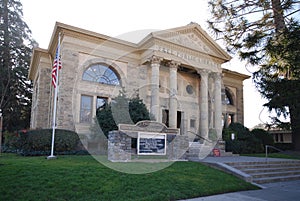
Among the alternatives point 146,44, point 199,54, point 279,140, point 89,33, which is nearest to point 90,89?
point 89,33

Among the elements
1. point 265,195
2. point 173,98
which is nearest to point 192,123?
point 173,98

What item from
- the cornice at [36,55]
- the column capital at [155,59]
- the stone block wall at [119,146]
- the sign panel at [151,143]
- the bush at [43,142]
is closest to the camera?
the stone block wall at [119,146]

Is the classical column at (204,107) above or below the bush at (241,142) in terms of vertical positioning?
above

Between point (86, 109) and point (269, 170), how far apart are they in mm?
12999

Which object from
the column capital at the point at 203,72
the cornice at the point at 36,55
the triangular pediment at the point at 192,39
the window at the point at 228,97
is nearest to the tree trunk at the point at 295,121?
the column capital at the point at 203,72

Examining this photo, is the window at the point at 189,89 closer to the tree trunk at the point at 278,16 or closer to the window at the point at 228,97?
the window at the point at 228,97

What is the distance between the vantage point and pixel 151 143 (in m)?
11.2

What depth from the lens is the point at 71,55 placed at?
18406 millimetres

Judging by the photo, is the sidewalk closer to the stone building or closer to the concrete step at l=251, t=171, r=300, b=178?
the concrete step at l=251, t=171, r=300, b=178

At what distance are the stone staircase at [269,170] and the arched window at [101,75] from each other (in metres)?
12.2

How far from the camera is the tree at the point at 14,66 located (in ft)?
93.8

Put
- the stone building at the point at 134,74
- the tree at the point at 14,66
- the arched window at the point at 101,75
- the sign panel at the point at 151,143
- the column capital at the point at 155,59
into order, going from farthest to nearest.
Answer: the tree at the point at 14,66 → the column capital at the point at 155,59 → the arched window at the point at 101,75 → the stone building at the point at 134,74 → the sign panel at the point at 151,143

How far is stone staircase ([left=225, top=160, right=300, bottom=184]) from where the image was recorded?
9.97m

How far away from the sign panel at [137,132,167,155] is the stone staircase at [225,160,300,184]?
3071 millimetres
